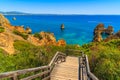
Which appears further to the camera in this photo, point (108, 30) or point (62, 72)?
point (108, 30)

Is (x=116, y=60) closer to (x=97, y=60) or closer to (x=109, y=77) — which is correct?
(x=97, y=60)

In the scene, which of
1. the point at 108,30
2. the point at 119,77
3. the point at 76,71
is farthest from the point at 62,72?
the point at 108,30

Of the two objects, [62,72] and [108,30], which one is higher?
[108,30]

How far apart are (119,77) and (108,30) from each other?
7844 cm

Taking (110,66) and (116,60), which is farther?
(116,60)

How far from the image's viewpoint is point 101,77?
1140cm

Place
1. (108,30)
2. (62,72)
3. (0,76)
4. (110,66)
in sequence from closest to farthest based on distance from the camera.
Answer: (0,76) < (110,66) < (62,72) < (108,30)

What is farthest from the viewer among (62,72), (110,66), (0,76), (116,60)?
(116,60)

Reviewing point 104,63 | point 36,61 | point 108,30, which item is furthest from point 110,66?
point 108,30

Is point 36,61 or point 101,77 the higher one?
point 36,61

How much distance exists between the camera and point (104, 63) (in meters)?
11.9

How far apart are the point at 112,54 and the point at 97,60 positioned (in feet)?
3.92

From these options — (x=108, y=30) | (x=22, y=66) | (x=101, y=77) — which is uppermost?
(x=108, y=30)

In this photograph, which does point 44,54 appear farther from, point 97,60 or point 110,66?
point 110,66
